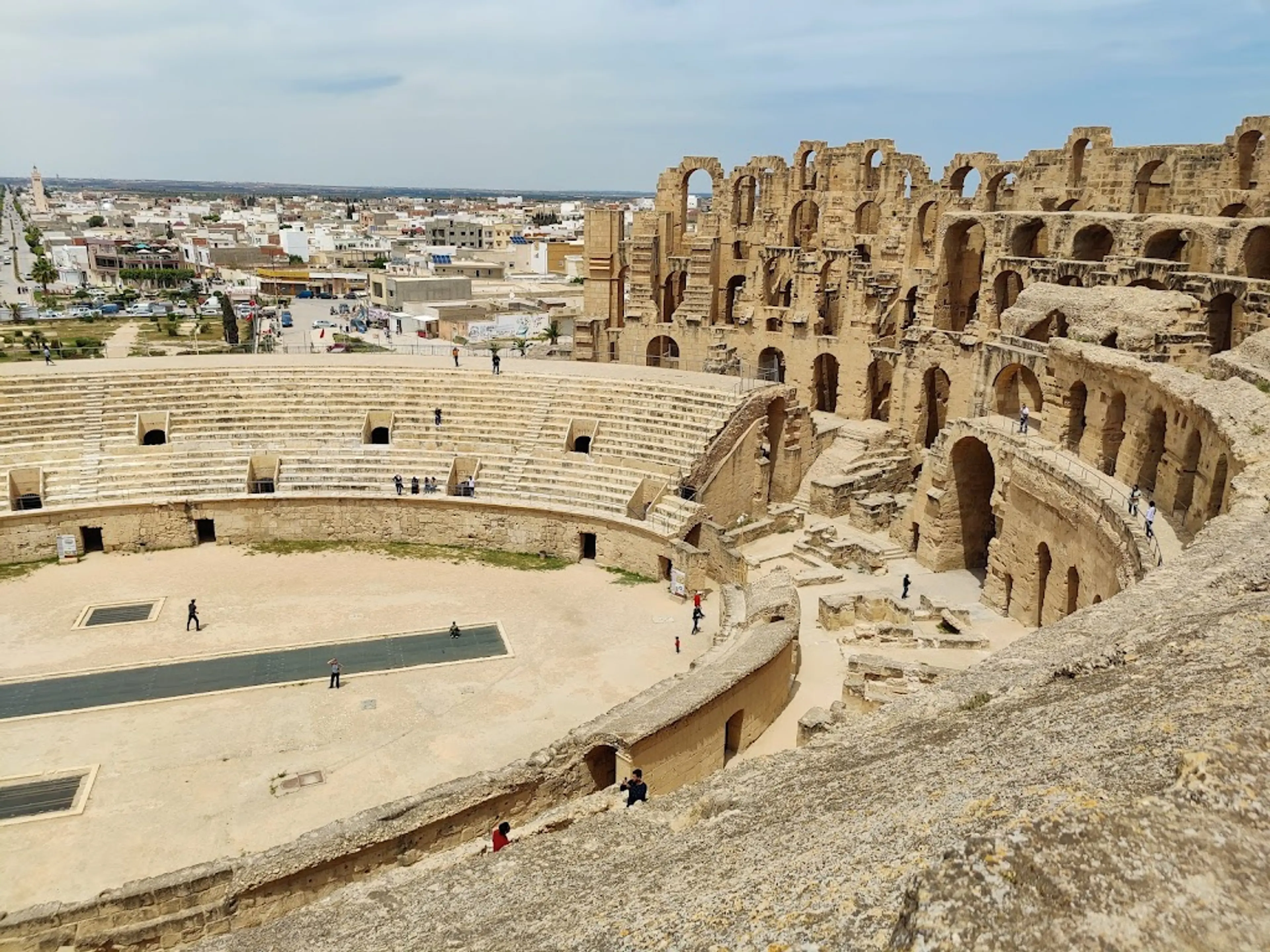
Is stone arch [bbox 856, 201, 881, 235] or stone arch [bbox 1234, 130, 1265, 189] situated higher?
stone arch [bbox 1234, 130, 1265, 189]

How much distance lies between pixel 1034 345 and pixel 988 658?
1384cm

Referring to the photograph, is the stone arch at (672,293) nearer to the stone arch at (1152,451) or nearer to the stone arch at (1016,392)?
the stone arch at (1016,392)

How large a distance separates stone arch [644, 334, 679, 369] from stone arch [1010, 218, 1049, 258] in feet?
34.3

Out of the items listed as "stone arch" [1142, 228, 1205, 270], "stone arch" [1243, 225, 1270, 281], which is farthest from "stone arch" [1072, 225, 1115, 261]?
"stone arch" [1243, 225, 1270, 281]

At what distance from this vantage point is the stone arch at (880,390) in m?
27.2

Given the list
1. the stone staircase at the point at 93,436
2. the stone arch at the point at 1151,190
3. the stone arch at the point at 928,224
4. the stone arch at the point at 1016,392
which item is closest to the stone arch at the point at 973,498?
the stone arch at the point at 1016,392

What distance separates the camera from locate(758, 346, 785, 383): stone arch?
29562mm

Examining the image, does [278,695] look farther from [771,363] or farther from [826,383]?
[826,383]

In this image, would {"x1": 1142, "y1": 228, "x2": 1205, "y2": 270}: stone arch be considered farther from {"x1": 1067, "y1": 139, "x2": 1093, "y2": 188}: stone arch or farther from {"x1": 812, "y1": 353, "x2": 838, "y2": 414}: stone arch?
{"x1": 812, "y1": 353, "x2": 838, "y2": 414}: stone arch

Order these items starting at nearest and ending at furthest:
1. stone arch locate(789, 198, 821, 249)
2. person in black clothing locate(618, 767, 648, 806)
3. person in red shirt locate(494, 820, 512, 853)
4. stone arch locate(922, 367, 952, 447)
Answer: person in red shirt locate(494, 820, 512, 853) → person in black clothing locate(618, 767, 648, 806) → stone arch locate(922, 367, 952, 447) → stone arch locate(789, 198, 821, 249)

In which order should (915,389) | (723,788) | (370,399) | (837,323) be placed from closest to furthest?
(723,788) → (370,399) → (915,389) → (837,323)

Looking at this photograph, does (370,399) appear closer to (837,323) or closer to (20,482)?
(20,482)

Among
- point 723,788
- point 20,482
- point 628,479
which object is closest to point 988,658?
point 723,788

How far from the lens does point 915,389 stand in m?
25.6
